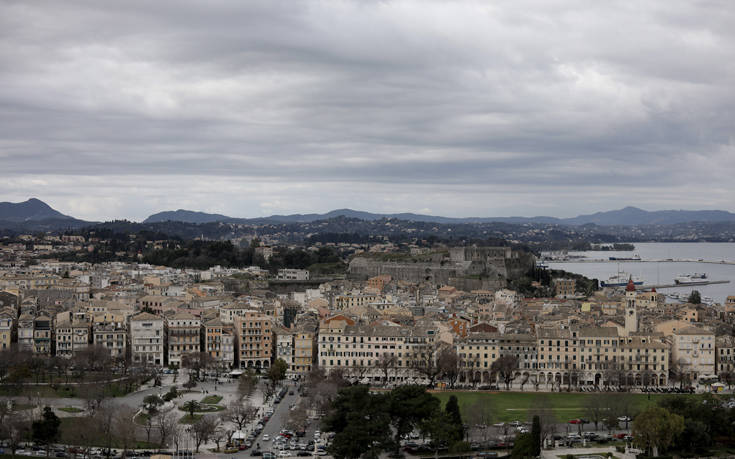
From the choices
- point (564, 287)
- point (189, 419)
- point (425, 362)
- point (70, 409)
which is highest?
point (564, 287)

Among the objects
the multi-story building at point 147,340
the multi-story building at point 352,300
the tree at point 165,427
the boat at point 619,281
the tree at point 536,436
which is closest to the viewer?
the tree at point 536,436

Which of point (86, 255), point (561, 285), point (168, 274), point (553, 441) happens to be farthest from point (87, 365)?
point (86, 255)

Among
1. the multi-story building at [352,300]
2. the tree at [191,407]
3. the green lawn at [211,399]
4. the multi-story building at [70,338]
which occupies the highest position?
Result: the multi-story building at [352,300]

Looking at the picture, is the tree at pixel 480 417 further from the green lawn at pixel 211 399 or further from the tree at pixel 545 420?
the green lawn at pixel 211 399

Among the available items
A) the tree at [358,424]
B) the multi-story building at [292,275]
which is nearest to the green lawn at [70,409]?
the tree at [358,424]

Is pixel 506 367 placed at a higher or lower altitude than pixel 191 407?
higher

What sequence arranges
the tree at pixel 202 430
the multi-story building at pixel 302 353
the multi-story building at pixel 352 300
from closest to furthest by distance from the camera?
1. the tree at pixel 202 430
2. the multi-story building at pixel 302 353
3. the multi-story building at pixel 352 300

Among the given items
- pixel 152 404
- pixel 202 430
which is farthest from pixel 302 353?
pixel 202 430

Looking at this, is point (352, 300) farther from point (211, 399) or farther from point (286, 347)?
point (211, 399)
